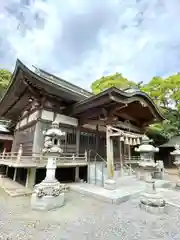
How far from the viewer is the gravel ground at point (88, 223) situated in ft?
10.6

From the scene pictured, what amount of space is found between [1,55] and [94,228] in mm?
26707

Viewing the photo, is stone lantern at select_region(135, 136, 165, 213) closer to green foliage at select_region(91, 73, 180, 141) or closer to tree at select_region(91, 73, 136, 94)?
green foliage at select_region(91, 73, 180, 141)

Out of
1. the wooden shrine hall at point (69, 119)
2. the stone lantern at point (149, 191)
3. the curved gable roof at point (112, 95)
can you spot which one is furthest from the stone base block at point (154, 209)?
the curved gable roof at point (112, 95)

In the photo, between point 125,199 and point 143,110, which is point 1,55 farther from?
point 125,199

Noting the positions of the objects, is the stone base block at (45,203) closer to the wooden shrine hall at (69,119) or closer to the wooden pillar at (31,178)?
the wooden shrine hall at (69,119)

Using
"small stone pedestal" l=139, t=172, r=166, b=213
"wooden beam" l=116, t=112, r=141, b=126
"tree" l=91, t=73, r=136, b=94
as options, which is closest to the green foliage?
"tree" l=91, t=73, r=136, b=94

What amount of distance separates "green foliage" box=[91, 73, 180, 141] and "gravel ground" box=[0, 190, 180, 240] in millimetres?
17334

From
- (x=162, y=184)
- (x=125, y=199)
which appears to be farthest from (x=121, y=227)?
(x=162, y=184)

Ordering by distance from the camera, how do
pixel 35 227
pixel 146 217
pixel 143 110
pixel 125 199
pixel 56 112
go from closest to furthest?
pixel 35 227, pixel 146 217, pixel 125 199, pixel 56 112, pixel 143 110

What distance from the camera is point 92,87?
24250 mm

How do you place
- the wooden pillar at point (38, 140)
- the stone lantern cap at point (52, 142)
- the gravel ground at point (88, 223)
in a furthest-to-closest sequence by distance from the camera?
1. the wooden pillar at point (38, 140)
2. the stone lantern cap at point (52, 142)
3. the gravel ground at point (88, 223)

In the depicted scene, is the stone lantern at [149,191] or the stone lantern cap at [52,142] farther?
the stone lantern cap at [52,142]

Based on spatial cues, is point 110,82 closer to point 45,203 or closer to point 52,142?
point 52,142

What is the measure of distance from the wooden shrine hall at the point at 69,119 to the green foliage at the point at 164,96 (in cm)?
1004
